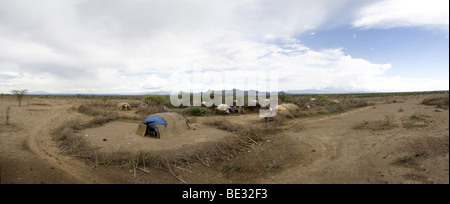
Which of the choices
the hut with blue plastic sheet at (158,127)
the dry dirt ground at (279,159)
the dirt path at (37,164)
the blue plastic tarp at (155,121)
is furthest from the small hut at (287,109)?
the dirt path at (37,164)

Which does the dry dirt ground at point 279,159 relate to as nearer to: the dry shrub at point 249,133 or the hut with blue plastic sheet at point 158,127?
the hut with blue plastic sheet at point 158,127

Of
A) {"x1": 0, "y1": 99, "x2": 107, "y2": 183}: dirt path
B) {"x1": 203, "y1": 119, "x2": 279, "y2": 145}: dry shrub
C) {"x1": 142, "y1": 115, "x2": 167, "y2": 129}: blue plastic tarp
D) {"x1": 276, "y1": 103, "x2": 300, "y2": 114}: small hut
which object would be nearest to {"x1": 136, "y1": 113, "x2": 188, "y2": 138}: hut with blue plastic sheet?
{"x1": 142, "y1": 115, "x2": 167, "y2": 129}: blue plastic tarp

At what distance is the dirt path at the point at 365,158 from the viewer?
5070mm

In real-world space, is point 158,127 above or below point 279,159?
above

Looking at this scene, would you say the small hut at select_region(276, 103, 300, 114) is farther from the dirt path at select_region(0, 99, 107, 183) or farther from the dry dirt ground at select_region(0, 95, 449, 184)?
the dirt path at select_region(0, 99, 107, 183)

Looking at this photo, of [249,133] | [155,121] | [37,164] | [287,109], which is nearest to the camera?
[37,164]

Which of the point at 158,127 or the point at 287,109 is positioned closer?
the point at 158,127

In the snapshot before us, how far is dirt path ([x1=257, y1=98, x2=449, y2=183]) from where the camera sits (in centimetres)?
507

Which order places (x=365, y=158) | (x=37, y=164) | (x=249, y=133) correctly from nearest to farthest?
(x=37, y=164), (x=365, y=158), (x=249, y=133)

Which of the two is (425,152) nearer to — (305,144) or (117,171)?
(305,144)

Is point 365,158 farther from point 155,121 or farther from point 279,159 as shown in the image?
point 155,121

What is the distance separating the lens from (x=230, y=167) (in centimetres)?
653

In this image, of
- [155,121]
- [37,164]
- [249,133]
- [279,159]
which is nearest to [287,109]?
[249,133]

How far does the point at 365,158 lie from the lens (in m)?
6.48
